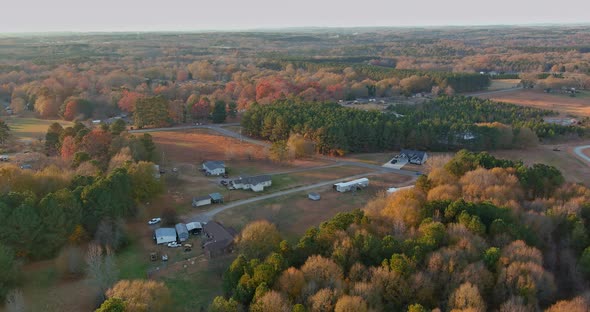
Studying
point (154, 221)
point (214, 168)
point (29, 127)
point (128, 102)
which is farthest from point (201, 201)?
point (29, 127)

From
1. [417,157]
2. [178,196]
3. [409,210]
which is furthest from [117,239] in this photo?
[417,157]

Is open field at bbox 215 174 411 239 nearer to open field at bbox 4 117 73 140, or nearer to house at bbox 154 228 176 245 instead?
house at bbox 154 228 176 245

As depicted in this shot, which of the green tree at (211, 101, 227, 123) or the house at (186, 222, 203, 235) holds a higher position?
the green tree at (211, 101, 227, 123)

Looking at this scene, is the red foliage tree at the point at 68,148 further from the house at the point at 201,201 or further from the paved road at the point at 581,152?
the paved road at the point at 581,152

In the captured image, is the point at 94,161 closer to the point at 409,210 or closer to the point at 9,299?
the point at 9,299

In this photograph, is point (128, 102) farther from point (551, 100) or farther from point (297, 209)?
point (551, 100)

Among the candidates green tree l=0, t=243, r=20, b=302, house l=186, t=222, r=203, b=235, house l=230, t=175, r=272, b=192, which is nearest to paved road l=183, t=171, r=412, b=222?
house l=230, t=175, r=272, b=192
